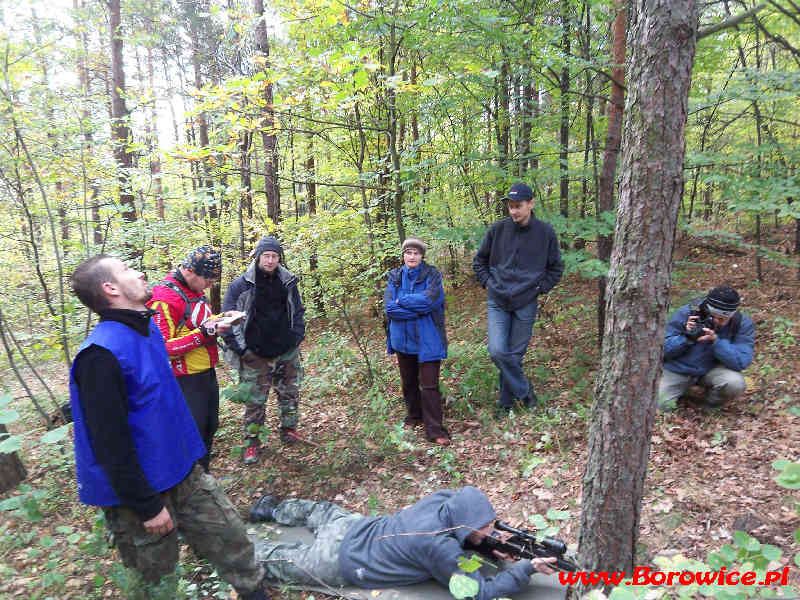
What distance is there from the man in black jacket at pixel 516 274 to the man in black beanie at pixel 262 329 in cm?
213

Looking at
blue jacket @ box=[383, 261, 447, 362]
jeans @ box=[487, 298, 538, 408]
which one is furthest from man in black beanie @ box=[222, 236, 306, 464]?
jeans @ box=[487, 298, 538, 408]

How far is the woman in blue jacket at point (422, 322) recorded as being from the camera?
4496mm

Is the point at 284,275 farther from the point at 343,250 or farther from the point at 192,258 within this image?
the point at 343,250

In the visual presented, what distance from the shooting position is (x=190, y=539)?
2529mm

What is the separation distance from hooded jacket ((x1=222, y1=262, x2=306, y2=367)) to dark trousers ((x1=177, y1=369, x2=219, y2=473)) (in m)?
0.51

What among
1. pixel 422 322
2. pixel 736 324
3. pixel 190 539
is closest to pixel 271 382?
pixel 422 322

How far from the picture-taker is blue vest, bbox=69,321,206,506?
2135 mm

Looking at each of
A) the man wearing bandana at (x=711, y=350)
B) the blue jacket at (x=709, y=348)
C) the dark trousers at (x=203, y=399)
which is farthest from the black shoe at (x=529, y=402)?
the dark trousers at (x=203, y=399)

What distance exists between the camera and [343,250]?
6375 millimetres

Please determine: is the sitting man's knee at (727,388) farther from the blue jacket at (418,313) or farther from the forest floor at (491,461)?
the blue jacket at (418,313)

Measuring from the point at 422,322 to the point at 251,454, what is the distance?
235cm

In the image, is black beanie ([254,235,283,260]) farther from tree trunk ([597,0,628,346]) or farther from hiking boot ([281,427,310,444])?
tree trunk ([597,0,628,346])

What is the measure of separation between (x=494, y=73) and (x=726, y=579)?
148 inches

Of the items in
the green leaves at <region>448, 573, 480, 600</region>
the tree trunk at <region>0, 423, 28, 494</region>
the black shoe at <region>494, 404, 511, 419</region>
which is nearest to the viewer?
the green leaves at <region>448, 573, 480, 600</region>
